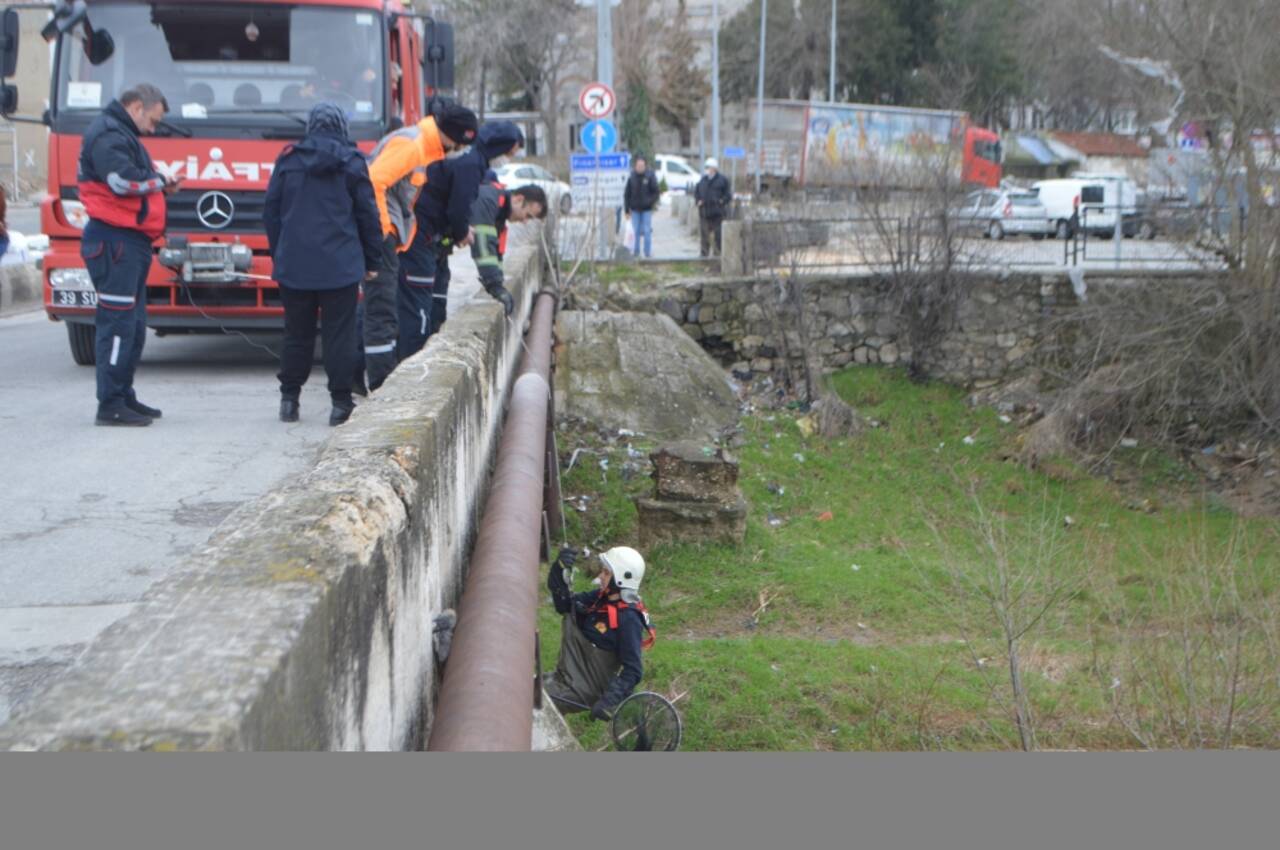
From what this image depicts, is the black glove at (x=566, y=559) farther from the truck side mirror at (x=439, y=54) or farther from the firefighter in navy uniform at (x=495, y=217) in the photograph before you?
the truck side mirror at (x=439, y=54)

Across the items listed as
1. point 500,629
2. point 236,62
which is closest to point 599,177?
point 236,62

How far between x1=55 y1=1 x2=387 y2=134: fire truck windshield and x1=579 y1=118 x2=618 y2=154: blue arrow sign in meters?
8.80

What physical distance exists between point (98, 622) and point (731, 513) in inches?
294

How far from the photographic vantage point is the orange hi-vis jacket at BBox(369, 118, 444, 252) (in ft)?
25.3

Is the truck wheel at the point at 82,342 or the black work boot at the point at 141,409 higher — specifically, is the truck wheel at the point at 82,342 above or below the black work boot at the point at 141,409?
above

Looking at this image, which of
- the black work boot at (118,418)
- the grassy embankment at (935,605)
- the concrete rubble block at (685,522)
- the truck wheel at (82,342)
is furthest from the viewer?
the concrete rubble block at (685,522)

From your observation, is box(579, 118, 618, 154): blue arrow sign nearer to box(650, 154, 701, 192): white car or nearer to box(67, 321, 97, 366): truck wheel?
box(67, 321, 97, 366): truck wheel

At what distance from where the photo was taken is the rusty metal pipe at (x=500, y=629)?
3242 mm

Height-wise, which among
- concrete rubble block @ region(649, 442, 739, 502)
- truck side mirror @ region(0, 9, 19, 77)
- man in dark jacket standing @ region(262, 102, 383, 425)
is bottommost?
concrete rubble block @ region(649, 442, 739, 502)

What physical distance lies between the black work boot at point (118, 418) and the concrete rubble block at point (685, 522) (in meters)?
4.60

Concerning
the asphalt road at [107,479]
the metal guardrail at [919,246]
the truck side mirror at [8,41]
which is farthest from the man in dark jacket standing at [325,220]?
the metal guardrail at [919,246]

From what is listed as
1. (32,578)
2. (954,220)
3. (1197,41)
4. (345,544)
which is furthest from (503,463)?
(954,220)

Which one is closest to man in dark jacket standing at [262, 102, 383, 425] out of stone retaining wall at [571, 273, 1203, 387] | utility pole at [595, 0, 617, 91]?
stone retaining wall at [571, 273, 1203, 387]

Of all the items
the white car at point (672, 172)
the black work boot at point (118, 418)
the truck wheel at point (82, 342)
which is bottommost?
the black work boot at point (118, 418)
